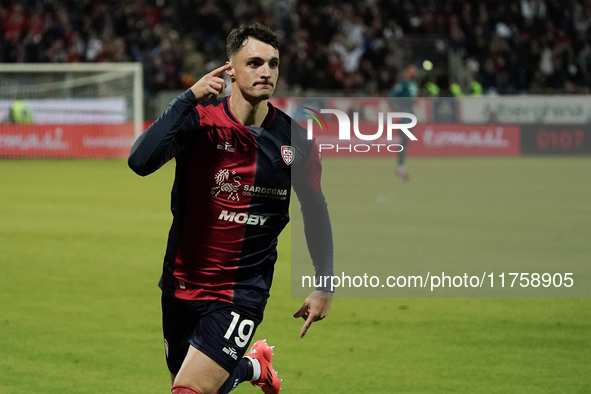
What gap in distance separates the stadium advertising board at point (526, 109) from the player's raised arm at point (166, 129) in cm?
2373

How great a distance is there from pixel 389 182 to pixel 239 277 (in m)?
15.6

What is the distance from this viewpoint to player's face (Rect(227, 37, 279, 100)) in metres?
4.16

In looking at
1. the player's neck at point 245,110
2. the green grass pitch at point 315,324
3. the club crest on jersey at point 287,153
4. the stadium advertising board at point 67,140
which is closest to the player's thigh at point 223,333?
the club crest on jersey at point 287,153

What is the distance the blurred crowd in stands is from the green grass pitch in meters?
13.8

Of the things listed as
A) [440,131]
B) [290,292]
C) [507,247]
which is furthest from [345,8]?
[290,292]

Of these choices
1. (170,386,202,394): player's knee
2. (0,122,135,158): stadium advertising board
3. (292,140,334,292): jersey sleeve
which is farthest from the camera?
(0,122,135,158): stadium advertising board

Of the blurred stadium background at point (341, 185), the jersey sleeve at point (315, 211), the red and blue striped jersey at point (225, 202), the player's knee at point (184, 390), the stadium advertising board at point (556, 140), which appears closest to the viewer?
the player's knee at point (184, 390)

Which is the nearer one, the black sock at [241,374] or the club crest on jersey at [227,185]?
the club crest on jersey at [227,185]

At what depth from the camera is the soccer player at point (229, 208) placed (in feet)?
13.8

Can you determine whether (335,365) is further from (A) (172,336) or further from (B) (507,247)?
(B) (507,247)

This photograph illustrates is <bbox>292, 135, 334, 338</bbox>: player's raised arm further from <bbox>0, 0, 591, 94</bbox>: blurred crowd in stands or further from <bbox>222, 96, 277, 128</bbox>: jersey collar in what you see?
<bbox>0, 0, 591, 94</bbox>: blurred crowd in stands

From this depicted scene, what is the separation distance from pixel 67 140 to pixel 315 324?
19296 mm

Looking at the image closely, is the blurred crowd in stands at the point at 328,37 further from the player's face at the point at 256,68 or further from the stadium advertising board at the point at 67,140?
the player's face at the point at 256,68

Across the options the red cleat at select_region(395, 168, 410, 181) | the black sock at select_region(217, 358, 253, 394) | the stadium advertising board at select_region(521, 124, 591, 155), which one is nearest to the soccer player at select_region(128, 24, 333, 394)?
the black sock at select_region(217, 358, 253, 394)
